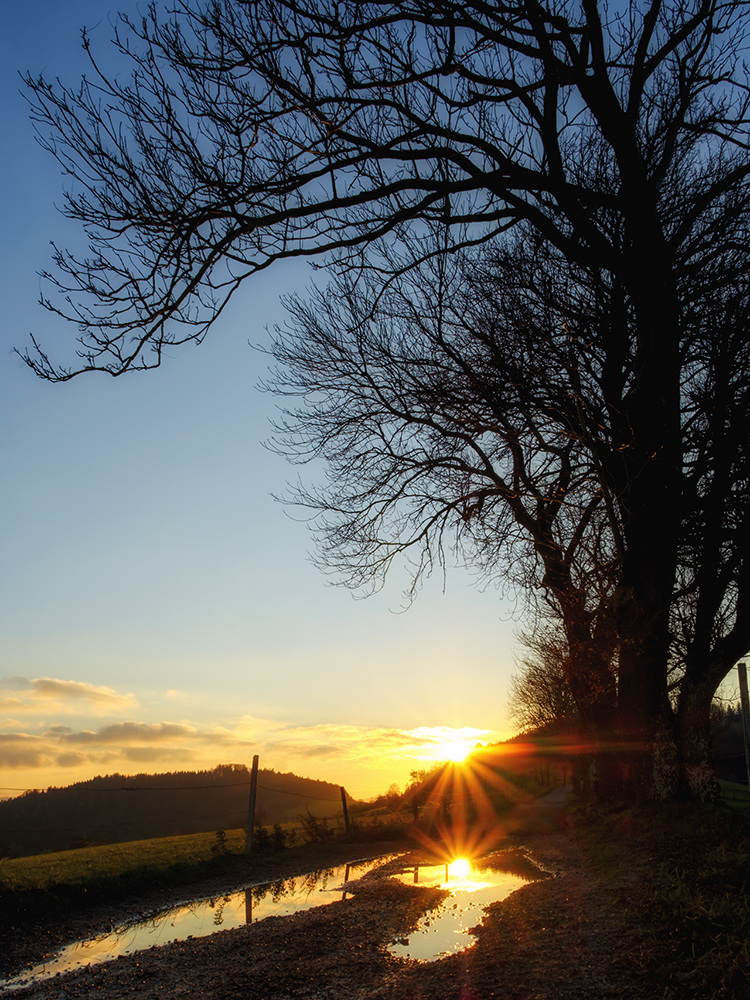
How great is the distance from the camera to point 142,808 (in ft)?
134

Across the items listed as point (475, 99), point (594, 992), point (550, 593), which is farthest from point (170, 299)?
point (550, 593)

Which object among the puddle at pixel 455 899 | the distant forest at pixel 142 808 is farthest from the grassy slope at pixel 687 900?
the distant forest at pixel 142 808

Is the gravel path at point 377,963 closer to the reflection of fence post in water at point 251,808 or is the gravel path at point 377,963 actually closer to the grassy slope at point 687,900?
the grassy slope at point 687,900

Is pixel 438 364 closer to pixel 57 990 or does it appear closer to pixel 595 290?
pixel 595 290

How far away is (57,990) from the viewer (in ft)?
17.1

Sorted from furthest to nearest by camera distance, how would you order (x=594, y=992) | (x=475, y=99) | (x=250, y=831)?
1. (x=250, y=831)
2. (x=475, y=99)
3. (x=594, y=992)

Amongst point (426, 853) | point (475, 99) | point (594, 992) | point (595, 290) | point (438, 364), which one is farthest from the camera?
point (426, 853)

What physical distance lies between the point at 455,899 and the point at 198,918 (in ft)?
10.2

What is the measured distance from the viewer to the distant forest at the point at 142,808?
12547 mm

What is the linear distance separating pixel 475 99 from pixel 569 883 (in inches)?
391

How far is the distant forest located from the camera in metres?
12.5

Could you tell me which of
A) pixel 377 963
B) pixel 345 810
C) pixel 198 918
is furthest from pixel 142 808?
pixel 377 963

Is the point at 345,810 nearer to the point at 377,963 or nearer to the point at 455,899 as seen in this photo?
the point at 455,899

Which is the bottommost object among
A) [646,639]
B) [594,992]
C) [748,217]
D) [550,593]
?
[594,992]
